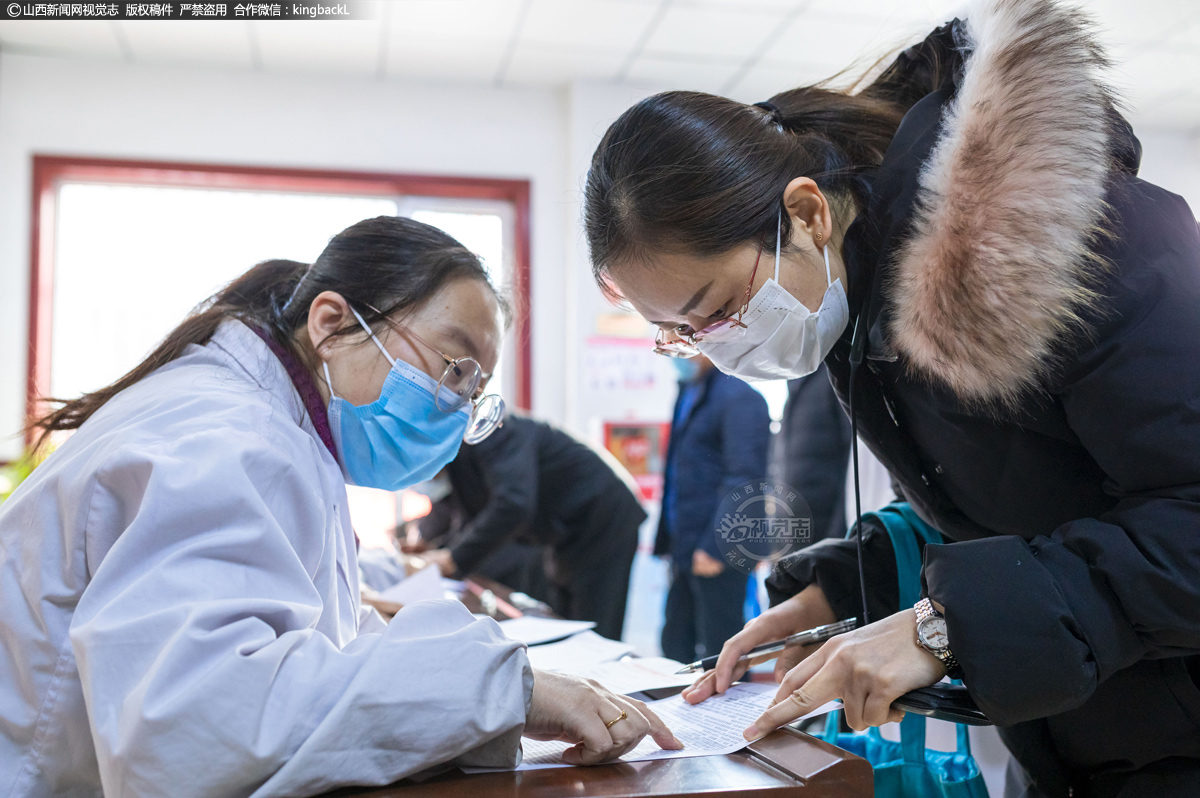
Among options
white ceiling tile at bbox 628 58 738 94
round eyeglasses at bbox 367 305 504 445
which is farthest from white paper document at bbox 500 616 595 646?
white ceiling tile at bbox 628 58 738 94

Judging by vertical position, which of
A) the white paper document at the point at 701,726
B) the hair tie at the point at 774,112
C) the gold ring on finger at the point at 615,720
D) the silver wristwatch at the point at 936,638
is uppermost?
the hair tie at the point at 774,112

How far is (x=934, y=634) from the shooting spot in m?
0.71

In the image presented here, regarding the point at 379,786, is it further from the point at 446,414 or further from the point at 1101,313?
the point at 1101,313

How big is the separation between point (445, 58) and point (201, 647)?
389 cm

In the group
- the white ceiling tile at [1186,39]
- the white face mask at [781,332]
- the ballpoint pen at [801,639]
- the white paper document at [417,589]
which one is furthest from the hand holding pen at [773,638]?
the white ceiling tile at [1186,39]

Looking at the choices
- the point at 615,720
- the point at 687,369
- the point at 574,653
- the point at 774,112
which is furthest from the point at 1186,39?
the point at 615,720

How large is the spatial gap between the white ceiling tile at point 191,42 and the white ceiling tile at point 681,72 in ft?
5.94

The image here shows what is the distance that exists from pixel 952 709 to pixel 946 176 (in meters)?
0.47

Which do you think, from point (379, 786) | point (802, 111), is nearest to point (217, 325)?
point (379, 786)

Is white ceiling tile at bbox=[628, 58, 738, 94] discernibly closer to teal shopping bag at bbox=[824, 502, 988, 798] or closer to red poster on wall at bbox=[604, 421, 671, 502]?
red poster on wall at bbox=[604, 421, 671, 502]

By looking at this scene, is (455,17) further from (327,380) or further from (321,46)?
(327,380)

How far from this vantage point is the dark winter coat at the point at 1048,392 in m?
0.66

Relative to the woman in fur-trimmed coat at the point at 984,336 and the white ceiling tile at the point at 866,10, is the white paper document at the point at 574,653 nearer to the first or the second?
the woman in fur-trimmed coat at the point at 984,336

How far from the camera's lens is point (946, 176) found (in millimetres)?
792
